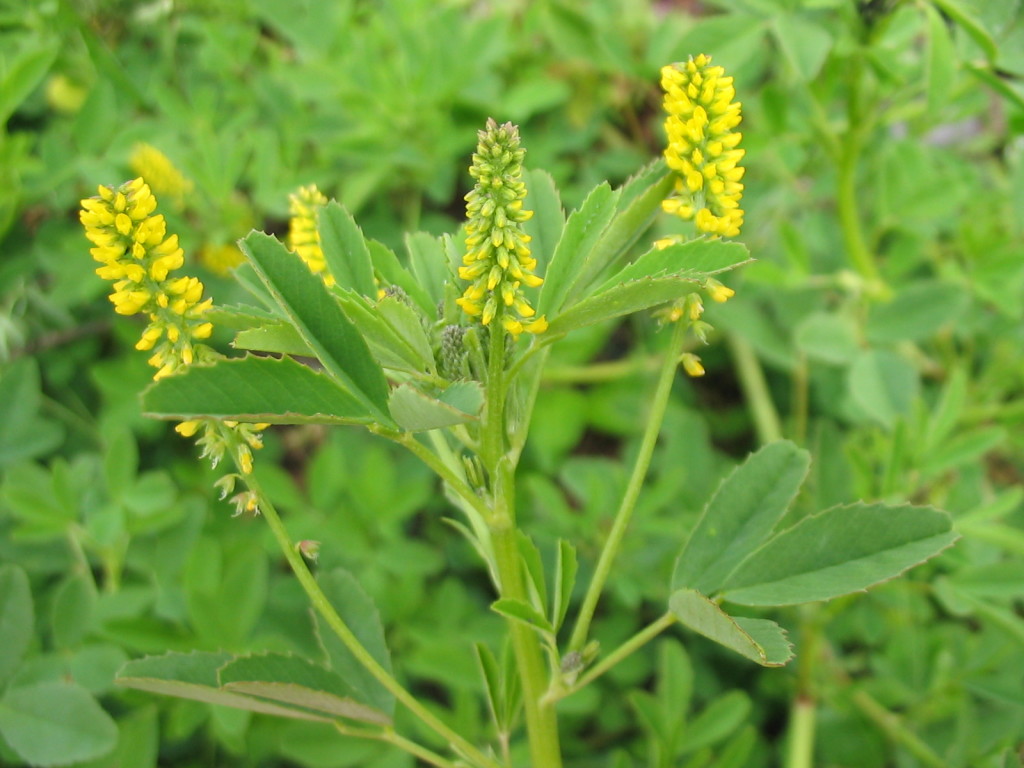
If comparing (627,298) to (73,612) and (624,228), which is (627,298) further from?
(73,612)

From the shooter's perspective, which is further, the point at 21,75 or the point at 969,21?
the point at 21,75

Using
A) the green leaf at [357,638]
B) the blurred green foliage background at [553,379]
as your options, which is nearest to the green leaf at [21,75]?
the blurred green foliage background at [553,379]

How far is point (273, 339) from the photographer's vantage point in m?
0.83

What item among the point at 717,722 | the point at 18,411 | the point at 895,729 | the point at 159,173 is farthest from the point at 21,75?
the point at 895,729

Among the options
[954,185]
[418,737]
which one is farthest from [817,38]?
[418,737]

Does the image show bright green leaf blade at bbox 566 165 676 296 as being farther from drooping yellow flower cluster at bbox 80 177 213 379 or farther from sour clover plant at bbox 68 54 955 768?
drooping yellow flower cluster at bbox 80 177 213 379

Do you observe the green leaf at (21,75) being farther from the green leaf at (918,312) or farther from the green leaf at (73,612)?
the green leaf at (918,312)

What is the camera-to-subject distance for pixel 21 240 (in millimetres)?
1946

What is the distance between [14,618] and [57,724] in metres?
0.18

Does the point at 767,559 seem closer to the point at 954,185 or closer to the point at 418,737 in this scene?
the point at 418,737

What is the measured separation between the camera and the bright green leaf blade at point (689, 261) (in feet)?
2.47

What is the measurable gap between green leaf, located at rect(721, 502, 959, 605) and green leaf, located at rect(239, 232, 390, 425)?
0.47 meters

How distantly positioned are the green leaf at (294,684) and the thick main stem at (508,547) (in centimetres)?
18

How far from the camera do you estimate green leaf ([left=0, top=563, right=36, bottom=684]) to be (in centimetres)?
129
